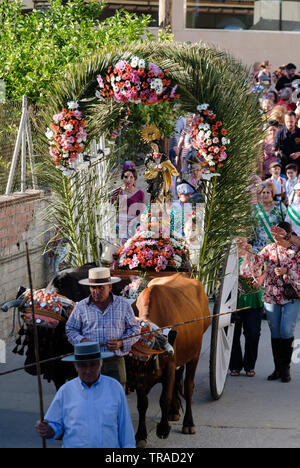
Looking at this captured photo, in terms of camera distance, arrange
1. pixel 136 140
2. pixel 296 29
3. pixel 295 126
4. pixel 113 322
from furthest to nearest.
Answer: pixel 296 29
pixel 295 126
pixel 136 140
pixel 113 322

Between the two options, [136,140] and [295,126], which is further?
[295,126]

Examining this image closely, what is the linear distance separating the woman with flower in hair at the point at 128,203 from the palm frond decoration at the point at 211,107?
545mm

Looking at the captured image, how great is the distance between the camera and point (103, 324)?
25.0 feet

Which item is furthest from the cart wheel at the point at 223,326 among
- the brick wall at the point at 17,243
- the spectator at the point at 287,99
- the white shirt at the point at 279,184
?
the spectator at the point at 287,99

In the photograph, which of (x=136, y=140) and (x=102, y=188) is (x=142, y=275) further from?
(x=136, y=140)

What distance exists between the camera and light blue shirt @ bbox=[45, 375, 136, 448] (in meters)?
5.79

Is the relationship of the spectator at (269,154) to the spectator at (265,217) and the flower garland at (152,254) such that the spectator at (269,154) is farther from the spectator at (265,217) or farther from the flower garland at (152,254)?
the flower garland at (152,254)

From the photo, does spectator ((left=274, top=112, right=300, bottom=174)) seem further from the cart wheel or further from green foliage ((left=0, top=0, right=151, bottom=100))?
the cart wheel

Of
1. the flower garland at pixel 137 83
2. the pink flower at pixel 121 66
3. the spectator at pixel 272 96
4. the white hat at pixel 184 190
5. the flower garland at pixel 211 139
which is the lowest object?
the white hat at pixel 184 190

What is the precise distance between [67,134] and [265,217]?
9.25 feet

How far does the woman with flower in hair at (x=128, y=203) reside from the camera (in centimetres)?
1108

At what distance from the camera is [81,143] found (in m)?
10.3
